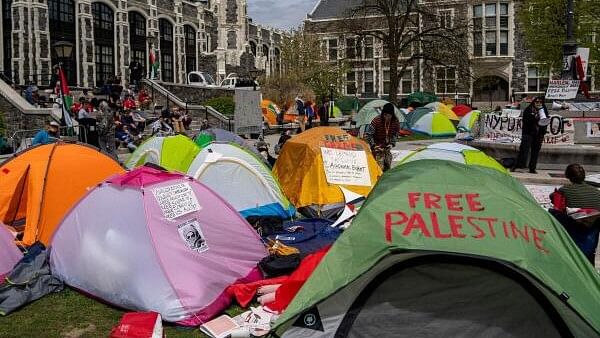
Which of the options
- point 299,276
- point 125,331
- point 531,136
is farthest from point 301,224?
point 531,136

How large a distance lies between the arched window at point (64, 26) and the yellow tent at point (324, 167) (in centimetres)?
2576

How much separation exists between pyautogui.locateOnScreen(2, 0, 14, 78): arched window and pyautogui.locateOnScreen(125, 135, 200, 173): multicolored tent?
24281 millimetres

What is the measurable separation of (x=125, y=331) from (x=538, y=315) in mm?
3325

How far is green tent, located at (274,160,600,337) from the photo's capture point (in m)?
3.91

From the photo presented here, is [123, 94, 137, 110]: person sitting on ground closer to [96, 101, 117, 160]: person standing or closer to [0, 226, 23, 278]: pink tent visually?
[96, 101, 117, 160]: person standing

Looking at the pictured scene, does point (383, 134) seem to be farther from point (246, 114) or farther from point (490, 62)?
point (490, 62)

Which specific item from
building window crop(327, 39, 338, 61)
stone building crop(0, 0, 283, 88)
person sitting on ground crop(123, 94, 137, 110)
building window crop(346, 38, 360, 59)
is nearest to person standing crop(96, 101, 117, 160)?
stone building crop(0, 0, 283, 88)

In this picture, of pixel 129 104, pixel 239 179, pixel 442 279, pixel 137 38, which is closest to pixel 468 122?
pixel 129 104

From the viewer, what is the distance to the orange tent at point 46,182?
7.90 meters

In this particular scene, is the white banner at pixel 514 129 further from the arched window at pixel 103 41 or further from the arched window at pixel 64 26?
the arched window at pixel 103 41

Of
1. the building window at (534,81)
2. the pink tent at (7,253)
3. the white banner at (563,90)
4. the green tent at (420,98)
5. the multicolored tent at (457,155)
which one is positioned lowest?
the pink tent at (7,253)

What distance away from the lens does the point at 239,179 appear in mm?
8984

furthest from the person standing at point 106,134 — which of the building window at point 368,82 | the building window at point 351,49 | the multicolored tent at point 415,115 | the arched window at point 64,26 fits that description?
the building window at point 368,82

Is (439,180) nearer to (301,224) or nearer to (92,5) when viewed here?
(301,224)
